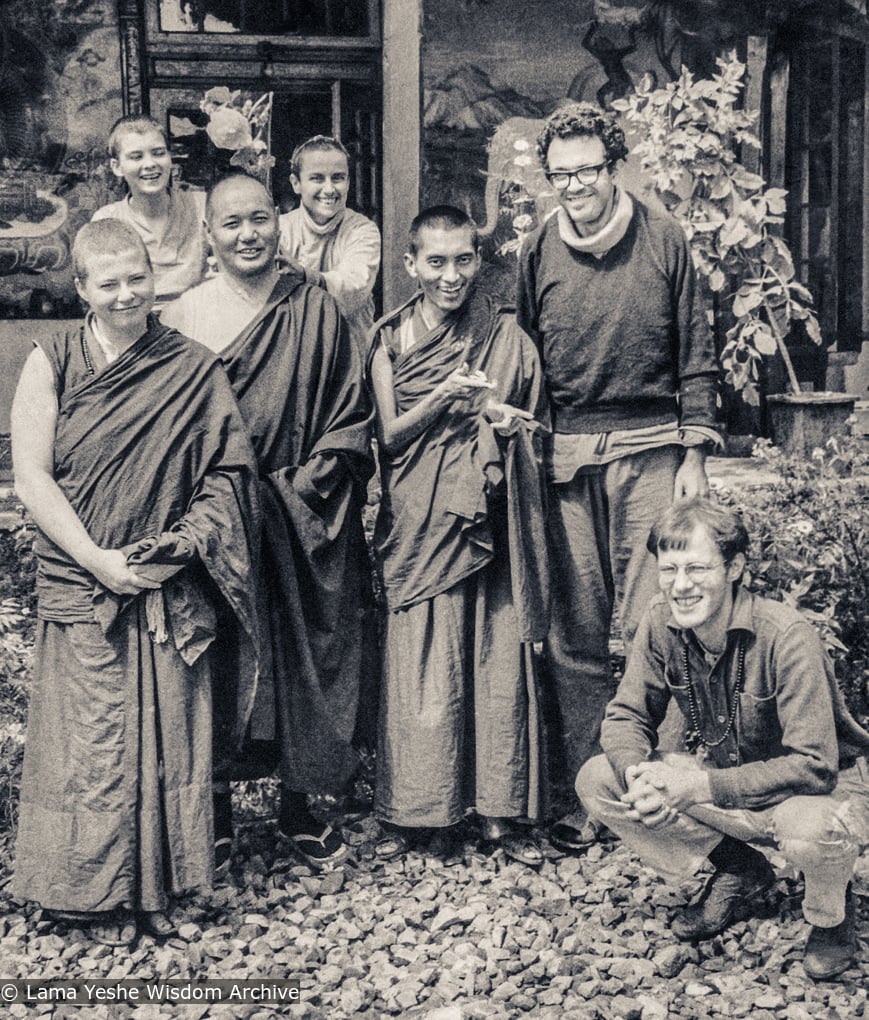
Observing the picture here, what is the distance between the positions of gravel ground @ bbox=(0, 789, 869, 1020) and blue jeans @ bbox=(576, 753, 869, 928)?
22 centimetres

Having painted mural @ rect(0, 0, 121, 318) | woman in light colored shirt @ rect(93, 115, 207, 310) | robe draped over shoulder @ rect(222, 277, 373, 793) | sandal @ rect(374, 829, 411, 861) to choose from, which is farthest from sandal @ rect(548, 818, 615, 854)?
painted mural @ rect(0, 0, 121, 318)

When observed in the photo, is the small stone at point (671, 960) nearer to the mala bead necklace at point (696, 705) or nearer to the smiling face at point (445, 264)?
the mala bead necklace at point (696, 705)

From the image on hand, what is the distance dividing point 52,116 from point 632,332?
16.6 feet

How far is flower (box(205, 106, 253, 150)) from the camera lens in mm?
4707

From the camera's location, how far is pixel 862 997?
10.5 feet

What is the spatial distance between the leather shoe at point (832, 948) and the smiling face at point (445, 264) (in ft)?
6.42

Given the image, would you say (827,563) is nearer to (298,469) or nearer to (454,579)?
(454,579)

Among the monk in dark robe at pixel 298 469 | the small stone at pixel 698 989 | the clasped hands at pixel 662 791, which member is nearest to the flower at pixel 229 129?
the monk in dark robe at pixel 298 469

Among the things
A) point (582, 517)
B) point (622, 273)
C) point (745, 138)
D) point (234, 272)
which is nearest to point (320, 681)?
point (582, 517)

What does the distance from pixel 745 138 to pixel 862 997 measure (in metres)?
4.91

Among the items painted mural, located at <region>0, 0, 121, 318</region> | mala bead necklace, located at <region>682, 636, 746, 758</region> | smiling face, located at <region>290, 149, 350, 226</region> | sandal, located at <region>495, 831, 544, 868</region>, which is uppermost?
painted mural, located at <region>0, 0, 121, 318</region>

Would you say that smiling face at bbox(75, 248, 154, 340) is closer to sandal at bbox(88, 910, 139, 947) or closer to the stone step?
sandal at bbox(88, 910, 139, 947)

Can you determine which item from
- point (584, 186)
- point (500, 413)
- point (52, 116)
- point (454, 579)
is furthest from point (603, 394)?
point (52, 116)

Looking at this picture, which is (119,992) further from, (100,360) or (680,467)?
(680,467)
